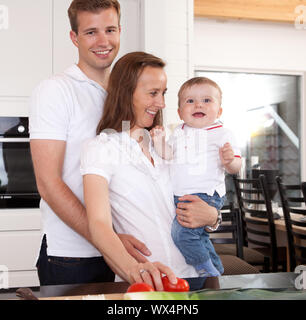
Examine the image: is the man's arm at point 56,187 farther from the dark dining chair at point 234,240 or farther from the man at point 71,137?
the dark dining chair at point 234,240

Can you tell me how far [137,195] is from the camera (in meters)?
1.41

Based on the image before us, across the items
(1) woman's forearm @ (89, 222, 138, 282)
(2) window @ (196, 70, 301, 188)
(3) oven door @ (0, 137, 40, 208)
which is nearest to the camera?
(1) woman's forearm @ (89, 222, 138, 282)

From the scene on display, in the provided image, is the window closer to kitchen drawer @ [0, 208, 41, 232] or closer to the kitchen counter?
kitchen drawer @ [0, 208, 41, 232]

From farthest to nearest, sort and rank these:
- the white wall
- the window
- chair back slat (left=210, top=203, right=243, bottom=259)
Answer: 1. the window
2. the white wall
3. chair back slat (left=210, top=203, right=243, bottom=259)

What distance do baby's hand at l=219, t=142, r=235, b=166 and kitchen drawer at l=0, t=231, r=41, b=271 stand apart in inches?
73.2

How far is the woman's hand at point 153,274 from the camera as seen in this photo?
92cm

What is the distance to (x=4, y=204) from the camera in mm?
3111

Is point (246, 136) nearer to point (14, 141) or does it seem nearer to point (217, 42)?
point (217, 42)

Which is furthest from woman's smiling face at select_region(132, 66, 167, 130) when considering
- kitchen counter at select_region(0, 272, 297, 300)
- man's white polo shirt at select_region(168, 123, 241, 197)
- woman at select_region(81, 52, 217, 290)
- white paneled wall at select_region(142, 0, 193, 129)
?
white paneled wall at select_region(142, 0, 193, 129)

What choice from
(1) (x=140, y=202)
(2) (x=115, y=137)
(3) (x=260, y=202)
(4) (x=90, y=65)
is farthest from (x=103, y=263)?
(3) (x=260, y=202)

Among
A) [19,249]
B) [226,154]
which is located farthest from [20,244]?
[226,154]

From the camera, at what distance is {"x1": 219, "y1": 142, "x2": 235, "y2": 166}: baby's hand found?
1562 mm

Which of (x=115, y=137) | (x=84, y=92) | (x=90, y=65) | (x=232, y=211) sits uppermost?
(x=90, y=65)
